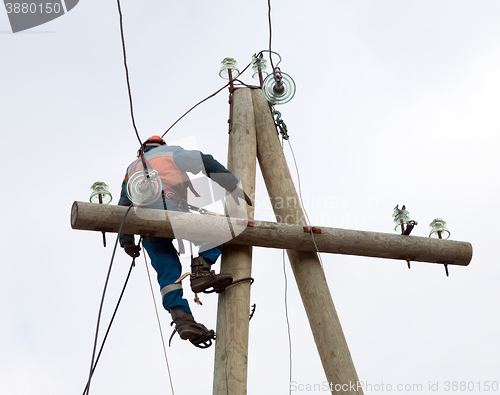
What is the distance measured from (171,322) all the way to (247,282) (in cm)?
64

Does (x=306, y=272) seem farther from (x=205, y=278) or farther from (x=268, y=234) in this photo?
(x=205, y=278)

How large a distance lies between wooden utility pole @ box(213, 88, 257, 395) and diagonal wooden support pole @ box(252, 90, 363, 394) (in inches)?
6.7

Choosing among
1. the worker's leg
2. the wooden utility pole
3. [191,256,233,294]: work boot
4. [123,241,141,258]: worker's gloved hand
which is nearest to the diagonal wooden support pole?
the wooden utility pole

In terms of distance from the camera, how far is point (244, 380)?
172 inches

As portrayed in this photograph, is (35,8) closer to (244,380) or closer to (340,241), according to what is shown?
(340,241)

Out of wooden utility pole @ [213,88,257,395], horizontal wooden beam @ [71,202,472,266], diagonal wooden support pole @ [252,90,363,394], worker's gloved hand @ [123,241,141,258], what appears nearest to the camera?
wooden utility pole @ [213,88,257,395]

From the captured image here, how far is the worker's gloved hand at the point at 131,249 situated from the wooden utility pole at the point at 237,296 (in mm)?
724

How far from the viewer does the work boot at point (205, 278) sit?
470 centimetres

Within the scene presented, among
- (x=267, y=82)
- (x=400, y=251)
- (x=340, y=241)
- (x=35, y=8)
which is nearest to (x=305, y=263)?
(x=340, y=241)

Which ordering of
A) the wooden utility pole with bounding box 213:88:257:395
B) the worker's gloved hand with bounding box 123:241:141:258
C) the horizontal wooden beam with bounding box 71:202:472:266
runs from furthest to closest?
the worker's gloved hand with bounding box 123:241:141:258 → the horizontal wooden beam with bounding box 71:202:472:266 → the wooden utility pole with bounding box 213:88:257:395

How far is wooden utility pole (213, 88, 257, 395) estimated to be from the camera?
4.37 m

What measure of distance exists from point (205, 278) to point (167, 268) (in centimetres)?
35

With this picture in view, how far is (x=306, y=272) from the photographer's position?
5168 millimetres

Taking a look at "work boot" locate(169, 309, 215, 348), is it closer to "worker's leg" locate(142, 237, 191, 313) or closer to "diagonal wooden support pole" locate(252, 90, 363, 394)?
"worker's leg" locate(142, 237, 191, 313)
